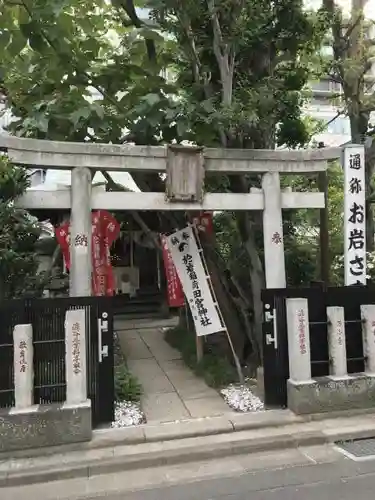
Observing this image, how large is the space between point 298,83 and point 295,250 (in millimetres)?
3380

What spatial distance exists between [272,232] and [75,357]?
11.7ft

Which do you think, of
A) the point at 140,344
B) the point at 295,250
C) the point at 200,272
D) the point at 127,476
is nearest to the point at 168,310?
the point at 140,344

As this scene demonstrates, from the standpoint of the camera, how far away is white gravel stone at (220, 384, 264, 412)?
654cm

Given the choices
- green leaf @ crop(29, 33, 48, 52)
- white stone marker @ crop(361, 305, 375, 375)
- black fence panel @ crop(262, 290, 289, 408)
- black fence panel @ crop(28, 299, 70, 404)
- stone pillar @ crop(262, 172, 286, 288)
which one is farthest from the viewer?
stone pillar @ crop(262, 172, 286, 288)

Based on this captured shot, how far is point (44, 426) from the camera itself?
17.6 ft

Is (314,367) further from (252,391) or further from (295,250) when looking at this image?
(295,250)

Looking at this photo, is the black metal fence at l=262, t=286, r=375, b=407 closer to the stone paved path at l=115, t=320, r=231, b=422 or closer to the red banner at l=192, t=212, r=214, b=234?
the stone paved path at l=115, t=320, r=231, b=422

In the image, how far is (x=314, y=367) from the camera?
6.59 metres

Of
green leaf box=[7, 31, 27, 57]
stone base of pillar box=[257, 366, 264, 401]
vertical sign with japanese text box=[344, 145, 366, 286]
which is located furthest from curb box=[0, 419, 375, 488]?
green leaf box=[7, 31, 27, 57]

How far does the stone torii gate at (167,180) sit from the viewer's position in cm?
643

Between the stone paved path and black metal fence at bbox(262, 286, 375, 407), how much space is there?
2.88 feet

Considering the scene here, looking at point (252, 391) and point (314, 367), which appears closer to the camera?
point (314, 367)

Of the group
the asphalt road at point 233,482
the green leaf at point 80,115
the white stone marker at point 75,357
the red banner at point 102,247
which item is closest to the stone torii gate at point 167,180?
the green leaf at point 80,115

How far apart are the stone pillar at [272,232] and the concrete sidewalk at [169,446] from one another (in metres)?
2.10
